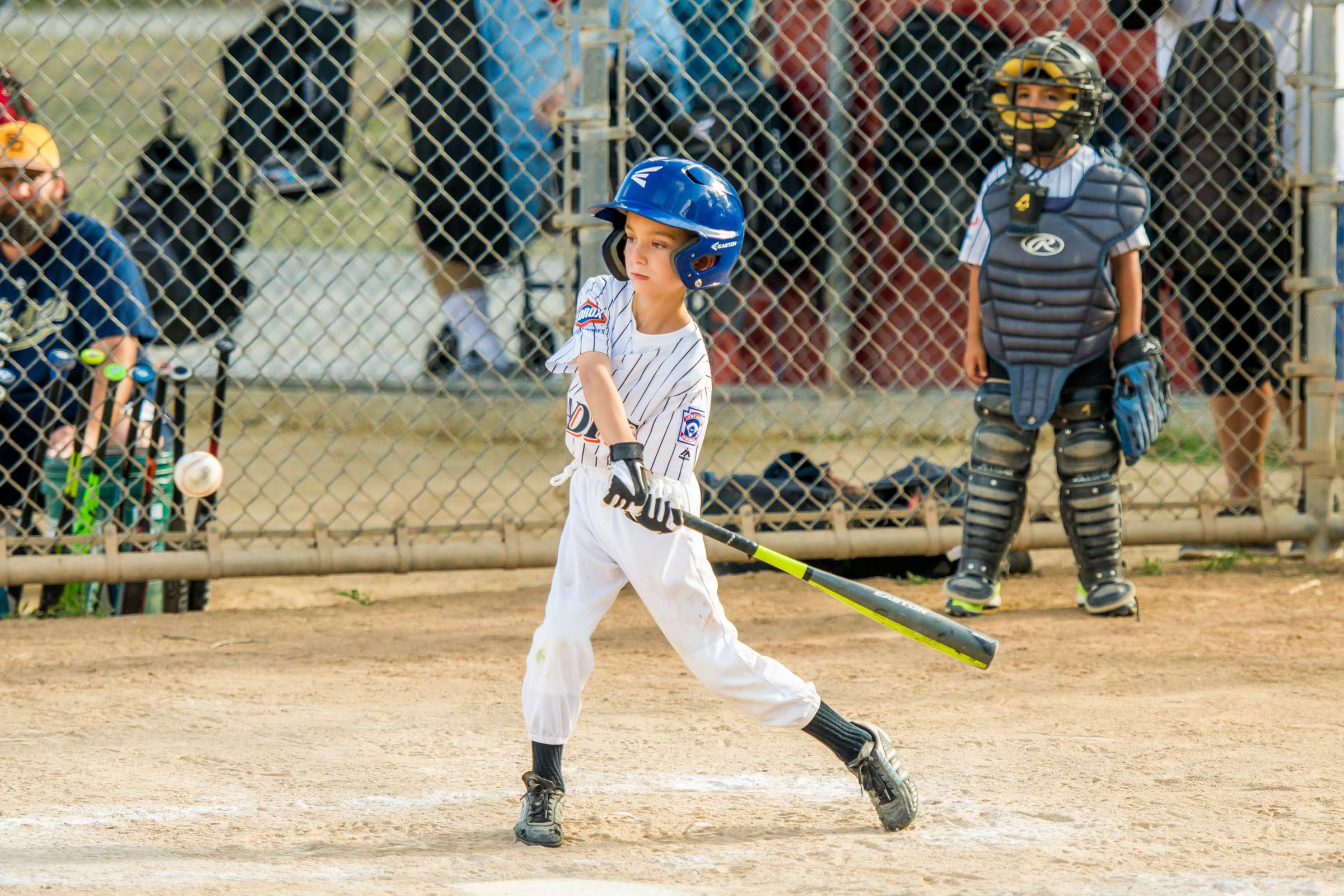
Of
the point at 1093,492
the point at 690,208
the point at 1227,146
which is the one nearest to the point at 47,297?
the point at 690,208

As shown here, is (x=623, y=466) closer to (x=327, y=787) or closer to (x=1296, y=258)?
(x=327, y=787)

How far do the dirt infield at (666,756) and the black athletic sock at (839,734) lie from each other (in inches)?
5.6

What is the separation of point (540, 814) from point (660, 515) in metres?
0.60

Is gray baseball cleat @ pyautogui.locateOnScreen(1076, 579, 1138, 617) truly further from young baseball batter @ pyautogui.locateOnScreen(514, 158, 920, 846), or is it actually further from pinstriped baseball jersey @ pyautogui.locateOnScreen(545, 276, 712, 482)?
pinstriped baseball jersey @ pyautogui.locateOnScreen(545, 276, 712, 482)

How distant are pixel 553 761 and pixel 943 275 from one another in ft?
17.1

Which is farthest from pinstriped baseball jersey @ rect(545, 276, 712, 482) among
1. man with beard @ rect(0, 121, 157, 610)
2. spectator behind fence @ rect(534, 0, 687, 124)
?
spectator behind fence @ rect(534, 0, 687, 124)

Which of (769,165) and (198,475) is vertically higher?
(769,165)

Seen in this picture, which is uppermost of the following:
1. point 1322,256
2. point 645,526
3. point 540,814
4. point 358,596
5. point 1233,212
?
point 1233,212

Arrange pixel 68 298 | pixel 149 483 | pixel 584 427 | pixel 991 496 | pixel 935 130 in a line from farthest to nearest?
pixel 935 130 < pixel 68 298 < pixel 149 483 < pixel 991 496 < pixel 584 427

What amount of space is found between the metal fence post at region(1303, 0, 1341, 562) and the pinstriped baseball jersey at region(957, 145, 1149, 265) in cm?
101

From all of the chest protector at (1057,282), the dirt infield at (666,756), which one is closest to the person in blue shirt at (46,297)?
the dirt infield at (666,756)

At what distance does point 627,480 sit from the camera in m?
2.71

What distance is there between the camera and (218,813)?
295 centimetres

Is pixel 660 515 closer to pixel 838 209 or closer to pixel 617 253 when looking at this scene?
pixel 617 253
